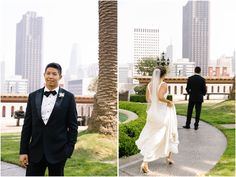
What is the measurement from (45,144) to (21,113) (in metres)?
1.62

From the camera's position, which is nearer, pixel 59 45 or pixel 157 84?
pixel 157 84

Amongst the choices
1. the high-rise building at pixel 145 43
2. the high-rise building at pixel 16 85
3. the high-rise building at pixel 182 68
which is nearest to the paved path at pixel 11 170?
the high-rise building at pixel 16 85

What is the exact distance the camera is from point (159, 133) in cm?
374

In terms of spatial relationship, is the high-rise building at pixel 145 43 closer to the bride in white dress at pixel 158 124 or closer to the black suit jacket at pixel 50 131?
the bride in white dress at pixel 158 124

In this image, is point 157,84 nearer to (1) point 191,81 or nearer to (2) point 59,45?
(1) point 191,81

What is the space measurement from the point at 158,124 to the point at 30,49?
6.41ft

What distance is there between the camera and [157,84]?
373cm

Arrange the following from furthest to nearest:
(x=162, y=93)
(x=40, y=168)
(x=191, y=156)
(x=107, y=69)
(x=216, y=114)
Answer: (x=107, y=69)
(x=216, y=114)
(x=191, y=156)
(x=162, y=93)
(x=40, y=168)

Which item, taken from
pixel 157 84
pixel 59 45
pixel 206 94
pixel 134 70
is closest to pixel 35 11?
pixel 59 45

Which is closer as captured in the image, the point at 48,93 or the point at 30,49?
the point at 48,93

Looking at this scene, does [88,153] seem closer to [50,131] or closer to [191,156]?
[191,156]

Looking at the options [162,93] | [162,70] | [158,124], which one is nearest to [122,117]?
[158,124]

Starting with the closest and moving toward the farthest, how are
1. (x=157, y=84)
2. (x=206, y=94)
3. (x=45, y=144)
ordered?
(x=45, y=144)
(x=157, y=84)
(x=206, y=94)

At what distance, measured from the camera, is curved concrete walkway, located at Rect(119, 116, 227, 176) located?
3820 mm
